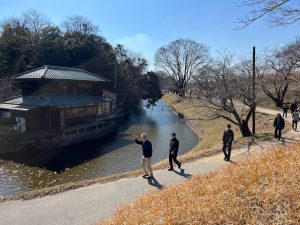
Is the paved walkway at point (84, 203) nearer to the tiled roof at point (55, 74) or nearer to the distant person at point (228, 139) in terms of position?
the distant person at point (228, 139)

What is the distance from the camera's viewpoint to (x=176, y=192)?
6.29 m

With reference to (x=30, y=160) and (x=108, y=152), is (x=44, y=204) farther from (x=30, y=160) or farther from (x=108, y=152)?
(x=108, y=152)

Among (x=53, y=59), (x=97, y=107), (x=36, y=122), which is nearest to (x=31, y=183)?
(x=36, y=122)

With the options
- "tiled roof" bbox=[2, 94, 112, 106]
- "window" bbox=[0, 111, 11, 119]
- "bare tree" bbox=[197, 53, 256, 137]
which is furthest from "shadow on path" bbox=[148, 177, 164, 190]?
"window" bbox=[0, 111, 11, 119]

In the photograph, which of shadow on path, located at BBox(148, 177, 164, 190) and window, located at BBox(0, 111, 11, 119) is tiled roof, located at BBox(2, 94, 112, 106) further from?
Result: shadow on path, located at BBox(148, 177, 164, 190)

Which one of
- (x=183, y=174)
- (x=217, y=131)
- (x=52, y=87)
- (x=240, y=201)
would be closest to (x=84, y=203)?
(x=183, y=174)

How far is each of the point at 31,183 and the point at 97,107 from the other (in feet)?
55.3

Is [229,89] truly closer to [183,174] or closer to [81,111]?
[183,174]

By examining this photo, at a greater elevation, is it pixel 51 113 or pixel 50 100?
pixel 50 100

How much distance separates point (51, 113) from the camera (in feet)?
79.5

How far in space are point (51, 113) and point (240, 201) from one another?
71.9 feet

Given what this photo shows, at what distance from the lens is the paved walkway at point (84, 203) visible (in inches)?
296

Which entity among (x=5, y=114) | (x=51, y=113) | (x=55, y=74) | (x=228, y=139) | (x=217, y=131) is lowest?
(x=217, y=131)

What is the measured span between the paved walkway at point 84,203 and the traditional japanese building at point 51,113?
541 inches
